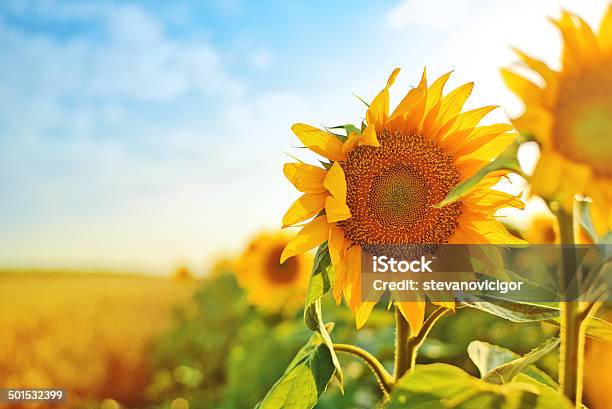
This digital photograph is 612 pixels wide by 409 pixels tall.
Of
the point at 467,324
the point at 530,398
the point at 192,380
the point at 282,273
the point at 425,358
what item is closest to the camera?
the point at 530,398

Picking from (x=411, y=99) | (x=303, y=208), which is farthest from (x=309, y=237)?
(x=411, y=99)

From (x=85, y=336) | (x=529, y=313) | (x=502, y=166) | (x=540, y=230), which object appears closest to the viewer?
(x=502, y=166)

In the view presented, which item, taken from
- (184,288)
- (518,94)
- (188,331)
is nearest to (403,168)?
(518,94)

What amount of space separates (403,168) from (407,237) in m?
0.06

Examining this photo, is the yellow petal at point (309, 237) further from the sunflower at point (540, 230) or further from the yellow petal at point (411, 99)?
the sunflower at point (540, 230)

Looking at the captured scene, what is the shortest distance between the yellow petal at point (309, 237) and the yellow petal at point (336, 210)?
0.05 feet

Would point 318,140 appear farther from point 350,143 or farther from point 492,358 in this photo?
point 492,358

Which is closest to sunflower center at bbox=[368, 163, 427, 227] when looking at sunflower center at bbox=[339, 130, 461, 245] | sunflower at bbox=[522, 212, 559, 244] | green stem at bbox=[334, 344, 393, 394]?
sunflower center at bbox=[339, 130, 461, 245]

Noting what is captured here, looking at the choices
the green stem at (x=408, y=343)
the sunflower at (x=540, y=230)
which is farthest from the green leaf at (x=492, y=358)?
the sunflower at (x=540, y=230)

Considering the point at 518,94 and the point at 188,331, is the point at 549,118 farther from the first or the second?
the point at 188,331

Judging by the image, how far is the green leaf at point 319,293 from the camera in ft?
1.66

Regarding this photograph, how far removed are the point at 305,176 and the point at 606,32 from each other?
0.24m

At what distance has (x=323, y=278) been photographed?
530 mm

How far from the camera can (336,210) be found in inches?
20.9
